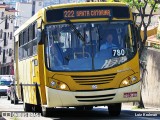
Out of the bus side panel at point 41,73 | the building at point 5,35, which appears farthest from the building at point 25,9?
the bus side panel at point 41,73

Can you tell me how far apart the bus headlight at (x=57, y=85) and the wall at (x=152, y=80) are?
47.0ft

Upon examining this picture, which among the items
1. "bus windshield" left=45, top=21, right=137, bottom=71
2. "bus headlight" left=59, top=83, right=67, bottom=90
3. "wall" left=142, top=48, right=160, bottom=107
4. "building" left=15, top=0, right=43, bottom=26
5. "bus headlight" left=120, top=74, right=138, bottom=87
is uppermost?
"building" left=15, top=0, right=43, bottom=26

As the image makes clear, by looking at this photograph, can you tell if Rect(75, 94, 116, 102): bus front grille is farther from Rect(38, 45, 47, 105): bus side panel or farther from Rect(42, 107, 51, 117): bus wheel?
Rect(42, 107, 51, 117): bus wheel

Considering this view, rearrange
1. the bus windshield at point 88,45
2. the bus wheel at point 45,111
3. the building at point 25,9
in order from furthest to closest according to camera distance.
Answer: the building at point 25,9
the bus wheel at point 45,111
the bus windshield at point 88,45

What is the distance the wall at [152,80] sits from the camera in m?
29.7

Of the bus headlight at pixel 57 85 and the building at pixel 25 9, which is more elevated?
the building at pixel 25 9

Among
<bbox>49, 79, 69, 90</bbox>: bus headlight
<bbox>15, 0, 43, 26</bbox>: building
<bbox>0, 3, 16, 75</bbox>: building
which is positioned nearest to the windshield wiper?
<bbox>49, 79, 69, 90</bbox>: bus headlight

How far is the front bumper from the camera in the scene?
1584 cm

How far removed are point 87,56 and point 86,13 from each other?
140 centimetres

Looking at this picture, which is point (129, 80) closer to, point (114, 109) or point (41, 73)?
point (114, 109)

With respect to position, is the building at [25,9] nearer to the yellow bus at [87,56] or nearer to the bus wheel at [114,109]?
the bus wheel at [114,109]

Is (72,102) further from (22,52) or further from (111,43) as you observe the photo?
(22,52)

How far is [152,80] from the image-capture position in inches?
1207

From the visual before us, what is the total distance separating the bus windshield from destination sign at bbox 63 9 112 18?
0.86 ft
